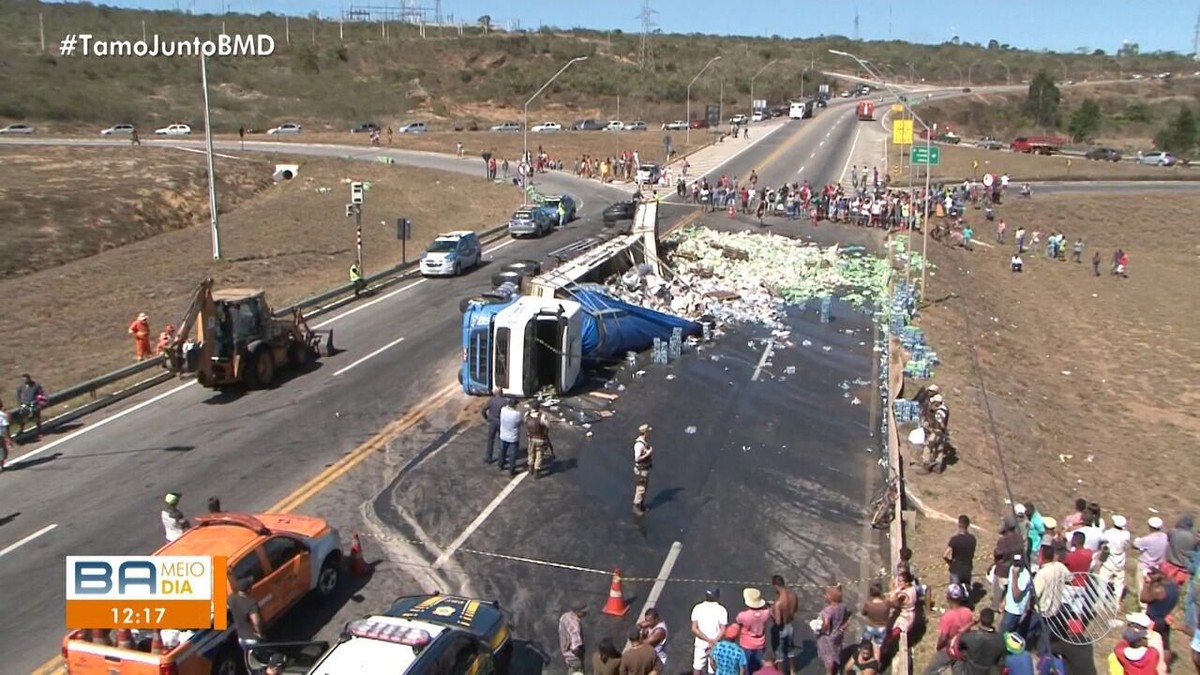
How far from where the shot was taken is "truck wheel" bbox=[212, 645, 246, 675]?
11117 millimetres

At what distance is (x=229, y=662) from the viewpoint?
37.1 feet

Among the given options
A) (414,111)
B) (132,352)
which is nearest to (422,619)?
(132,352)

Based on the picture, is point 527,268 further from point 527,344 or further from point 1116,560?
point 1116,560

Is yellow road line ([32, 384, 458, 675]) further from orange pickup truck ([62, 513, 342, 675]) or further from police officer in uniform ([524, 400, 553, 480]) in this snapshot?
police officer in uniform ([524, 400, 553, 480])

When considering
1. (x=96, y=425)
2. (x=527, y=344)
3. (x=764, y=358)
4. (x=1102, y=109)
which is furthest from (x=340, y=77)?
(x=527, y=344)

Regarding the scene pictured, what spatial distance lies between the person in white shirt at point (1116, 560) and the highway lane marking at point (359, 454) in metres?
12.5

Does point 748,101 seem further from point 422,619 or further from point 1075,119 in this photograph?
point 422,619

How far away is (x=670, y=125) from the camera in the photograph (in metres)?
101

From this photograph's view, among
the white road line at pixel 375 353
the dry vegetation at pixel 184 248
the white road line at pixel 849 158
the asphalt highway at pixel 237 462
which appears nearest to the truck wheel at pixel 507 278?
the asphalt highway at pixel 237 462

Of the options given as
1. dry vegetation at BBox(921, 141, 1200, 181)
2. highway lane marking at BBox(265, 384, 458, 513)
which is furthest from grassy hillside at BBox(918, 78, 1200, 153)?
highway lane marking at BBox(265, 384, 458, 513)

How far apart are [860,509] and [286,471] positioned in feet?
33.8

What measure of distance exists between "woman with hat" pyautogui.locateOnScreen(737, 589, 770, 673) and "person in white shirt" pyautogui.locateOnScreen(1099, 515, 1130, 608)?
18.0 ft

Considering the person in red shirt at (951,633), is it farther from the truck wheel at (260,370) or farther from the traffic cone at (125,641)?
the truck wheel at (260,370)

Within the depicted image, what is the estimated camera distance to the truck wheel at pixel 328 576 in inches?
545
